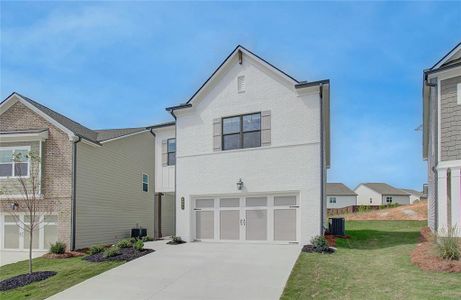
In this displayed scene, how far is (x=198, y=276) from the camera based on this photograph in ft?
36.6

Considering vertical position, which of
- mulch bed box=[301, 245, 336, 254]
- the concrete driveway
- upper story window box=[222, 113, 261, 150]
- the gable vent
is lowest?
the concrete driveway

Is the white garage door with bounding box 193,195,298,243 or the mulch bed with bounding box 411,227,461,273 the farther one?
the white garage door with bounding box 193,195,298,243

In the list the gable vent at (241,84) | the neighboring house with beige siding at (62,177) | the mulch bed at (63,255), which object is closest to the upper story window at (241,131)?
the gable vent at (241,84)

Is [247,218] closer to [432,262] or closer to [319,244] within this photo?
[319,244]

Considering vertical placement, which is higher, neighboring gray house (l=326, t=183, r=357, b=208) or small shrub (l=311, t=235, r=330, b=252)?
small shrub (l=311, t=235, r=330, b=252)

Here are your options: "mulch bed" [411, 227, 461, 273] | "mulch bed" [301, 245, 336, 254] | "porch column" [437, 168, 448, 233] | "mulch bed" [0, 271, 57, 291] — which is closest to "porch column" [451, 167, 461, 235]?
"porch column" [437, 168, 448, 233]

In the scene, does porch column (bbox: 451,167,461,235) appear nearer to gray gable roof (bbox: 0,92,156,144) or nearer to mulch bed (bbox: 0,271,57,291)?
mulch bed (bbox: 0,271,57,291)

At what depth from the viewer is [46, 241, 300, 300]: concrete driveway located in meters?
9.66

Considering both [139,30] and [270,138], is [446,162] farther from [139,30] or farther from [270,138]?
[139,30]

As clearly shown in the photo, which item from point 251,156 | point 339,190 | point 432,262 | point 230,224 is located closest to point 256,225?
point 230,224

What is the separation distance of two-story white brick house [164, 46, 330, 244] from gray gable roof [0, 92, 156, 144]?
452 cm

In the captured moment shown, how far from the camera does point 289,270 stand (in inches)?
444

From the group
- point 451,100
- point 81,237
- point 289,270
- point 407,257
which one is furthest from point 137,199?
point 451,100

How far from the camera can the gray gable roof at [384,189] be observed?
6628cm
